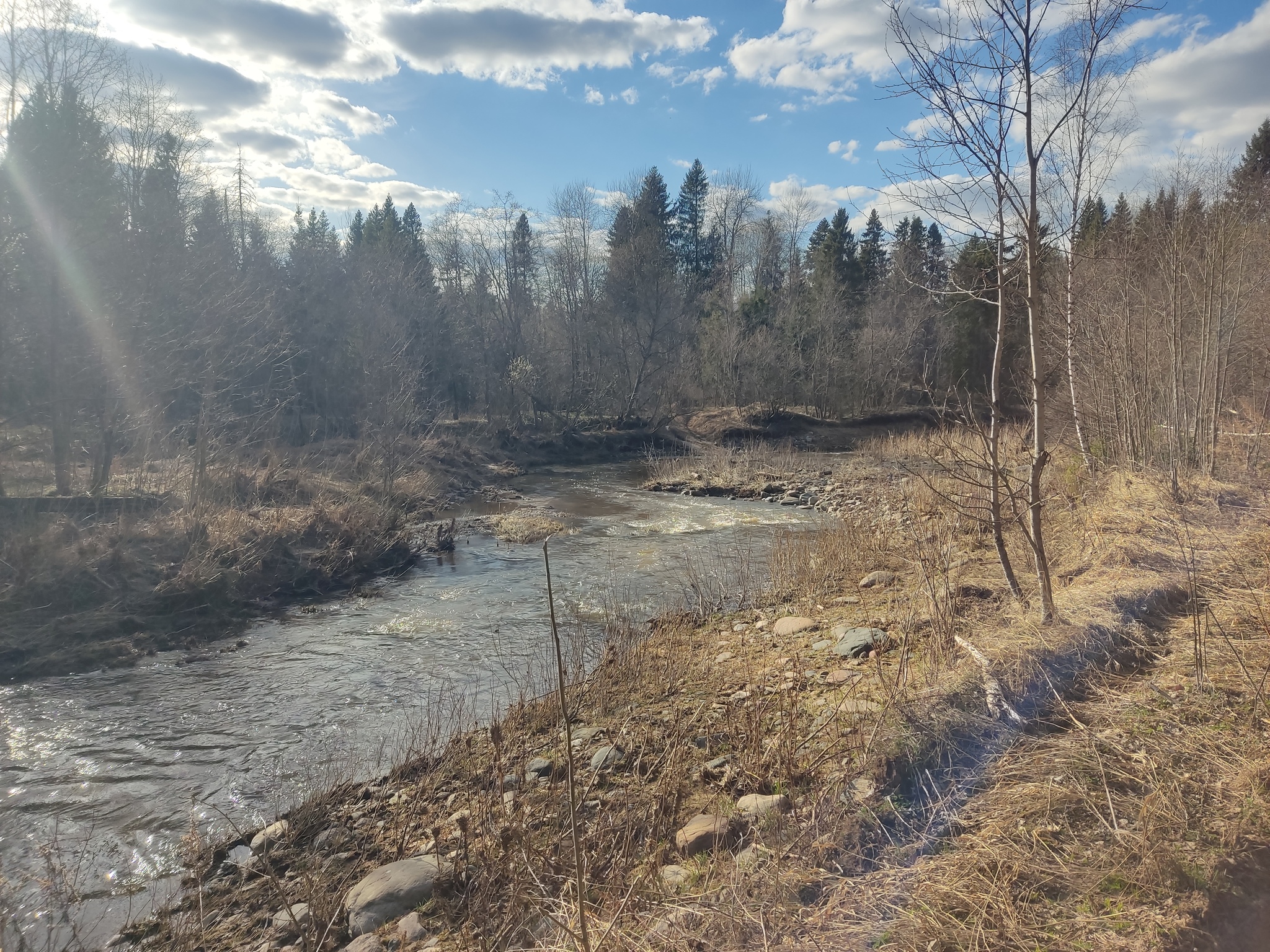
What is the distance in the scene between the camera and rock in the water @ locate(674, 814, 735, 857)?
3803 millimetres

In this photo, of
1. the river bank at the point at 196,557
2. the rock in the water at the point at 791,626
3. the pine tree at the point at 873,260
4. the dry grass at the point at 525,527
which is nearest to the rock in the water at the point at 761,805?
the rock in the water at the point at 791,626

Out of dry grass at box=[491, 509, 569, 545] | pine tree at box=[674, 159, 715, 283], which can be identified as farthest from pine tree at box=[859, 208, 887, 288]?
dry grass at box=[491, 509, 569, 545]

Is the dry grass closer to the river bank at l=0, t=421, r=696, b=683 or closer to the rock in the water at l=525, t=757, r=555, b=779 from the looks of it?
the river bank at l=0, t=421, r=696, b=683

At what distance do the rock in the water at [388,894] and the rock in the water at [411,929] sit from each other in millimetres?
114

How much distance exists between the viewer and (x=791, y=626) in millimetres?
8102

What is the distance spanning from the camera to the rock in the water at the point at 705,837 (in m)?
3.80

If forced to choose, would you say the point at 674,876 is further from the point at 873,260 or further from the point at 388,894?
the point at 873,260

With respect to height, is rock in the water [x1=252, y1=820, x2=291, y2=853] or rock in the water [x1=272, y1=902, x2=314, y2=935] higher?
rock in the water [x1=272, y1=902, x2=314, y2=935]

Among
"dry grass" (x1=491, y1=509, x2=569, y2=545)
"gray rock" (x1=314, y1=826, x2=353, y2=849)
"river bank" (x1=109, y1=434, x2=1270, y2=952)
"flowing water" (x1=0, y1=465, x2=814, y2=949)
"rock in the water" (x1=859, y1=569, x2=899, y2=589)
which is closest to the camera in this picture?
"river bank" (x1=109, y1=434, x2=1270, y2=952)

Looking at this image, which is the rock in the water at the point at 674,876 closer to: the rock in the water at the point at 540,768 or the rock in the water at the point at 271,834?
the rock in the water at the point at 540,768

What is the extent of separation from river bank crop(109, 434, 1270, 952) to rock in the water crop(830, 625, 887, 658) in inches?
1.4

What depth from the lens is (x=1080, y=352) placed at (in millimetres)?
12156

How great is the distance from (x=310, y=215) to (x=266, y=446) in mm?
34253

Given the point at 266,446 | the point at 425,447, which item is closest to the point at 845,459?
the point at 425,447
